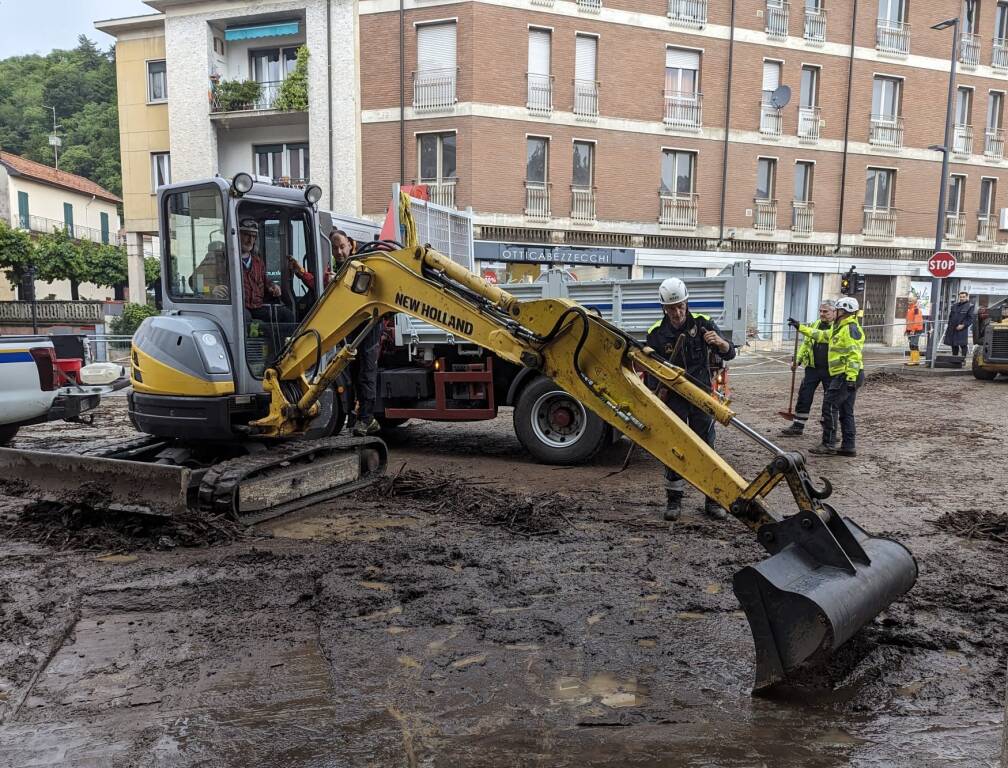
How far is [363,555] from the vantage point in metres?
5.10

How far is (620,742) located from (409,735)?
83cm

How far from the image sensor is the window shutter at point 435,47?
2191 centimetres

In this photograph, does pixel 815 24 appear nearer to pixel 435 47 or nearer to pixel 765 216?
pixel 765 216

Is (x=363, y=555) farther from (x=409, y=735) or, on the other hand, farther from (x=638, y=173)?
(x=638, y=173)

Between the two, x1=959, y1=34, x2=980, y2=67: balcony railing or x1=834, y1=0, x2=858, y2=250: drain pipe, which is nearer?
x1=834, y1=0, x2=858, y2=250: drain pipe

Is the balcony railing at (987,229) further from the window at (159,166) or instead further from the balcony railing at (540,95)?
the window at (159,166)

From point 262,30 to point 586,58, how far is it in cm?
1006

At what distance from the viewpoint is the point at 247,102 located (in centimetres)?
2362

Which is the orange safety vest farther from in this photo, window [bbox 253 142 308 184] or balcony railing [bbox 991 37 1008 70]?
window [bbox 253 142 308 184]

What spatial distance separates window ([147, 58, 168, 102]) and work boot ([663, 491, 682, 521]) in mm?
24955

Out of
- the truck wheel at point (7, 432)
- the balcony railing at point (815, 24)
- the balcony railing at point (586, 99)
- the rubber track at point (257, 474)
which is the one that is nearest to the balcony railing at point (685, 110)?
the balcony railing at point (586, 99)

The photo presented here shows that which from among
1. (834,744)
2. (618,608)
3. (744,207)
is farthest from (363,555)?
(744,207)

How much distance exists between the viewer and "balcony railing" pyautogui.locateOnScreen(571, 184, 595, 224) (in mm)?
23328

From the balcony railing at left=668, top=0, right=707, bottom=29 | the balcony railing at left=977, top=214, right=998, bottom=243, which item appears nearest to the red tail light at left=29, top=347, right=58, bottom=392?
the balcony railing at left=668, top=0, right=707, bottom=29
